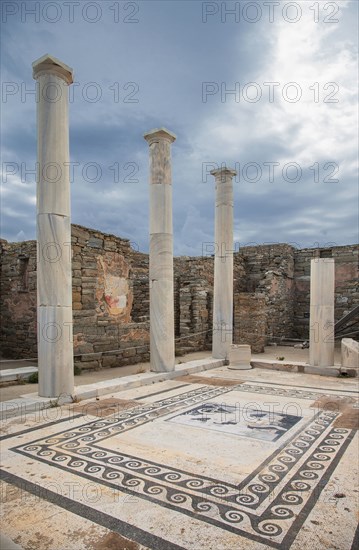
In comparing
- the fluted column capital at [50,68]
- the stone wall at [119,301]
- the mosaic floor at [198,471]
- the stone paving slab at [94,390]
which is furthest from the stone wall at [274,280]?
the fluted column capital at [50,68]

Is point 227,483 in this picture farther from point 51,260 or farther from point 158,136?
point 158,136

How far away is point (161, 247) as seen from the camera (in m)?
7.66

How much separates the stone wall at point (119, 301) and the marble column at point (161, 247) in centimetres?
179

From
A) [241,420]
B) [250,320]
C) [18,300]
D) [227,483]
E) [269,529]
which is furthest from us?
[250,320]

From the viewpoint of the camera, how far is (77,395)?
19.0 feet

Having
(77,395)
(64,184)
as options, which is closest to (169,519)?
(77,395)

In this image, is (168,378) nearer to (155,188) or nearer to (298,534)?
(155,188)

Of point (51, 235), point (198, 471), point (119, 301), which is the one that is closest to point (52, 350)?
point (51, 235)

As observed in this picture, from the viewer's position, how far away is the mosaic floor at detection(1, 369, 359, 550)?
2.53 metres

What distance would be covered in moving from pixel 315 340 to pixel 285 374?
1018mm

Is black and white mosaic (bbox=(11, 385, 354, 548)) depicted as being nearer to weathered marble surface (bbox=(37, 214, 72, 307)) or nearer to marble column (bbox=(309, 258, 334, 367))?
weathered marble surface (bbox=(37, 214, 72, 307))

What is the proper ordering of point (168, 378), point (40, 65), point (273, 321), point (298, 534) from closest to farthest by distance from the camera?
point (298, 534) < point (40, 65) < point (168, 378) < point (273, 321)

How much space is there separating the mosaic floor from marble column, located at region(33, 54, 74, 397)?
70 centimetres

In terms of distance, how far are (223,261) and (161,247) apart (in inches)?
94.7
